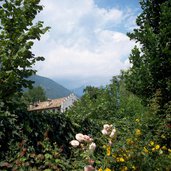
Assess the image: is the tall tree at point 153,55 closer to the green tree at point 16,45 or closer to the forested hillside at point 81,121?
the forested hillside at point 81,121

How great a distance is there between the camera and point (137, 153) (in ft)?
23.3

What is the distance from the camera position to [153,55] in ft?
29.9

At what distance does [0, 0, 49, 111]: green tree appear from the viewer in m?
7.27

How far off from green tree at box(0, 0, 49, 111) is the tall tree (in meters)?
2.75

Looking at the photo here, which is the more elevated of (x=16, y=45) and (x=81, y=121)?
(x=16, y=45)

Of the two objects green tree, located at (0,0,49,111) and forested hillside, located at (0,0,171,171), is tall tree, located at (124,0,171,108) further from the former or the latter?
green tree, located at (0,0,49,111)

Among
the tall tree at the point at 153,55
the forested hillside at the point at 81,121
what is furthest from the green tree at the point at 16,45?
the tall tree at the point at 153,55

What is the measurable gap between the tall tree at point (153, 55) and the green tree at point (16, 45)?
2.75m

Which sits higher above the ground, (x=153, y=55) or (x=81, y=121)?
(x=153, y=55)

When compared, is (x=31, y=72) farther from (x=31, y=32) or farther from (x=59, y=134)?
(x=59, y=134)

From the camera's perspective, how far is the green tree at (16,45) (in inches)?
286

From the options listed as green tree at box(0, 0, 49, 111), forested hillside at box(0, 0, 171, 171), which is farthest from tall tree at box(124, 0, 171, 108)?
green tree at box(0, 0, 49, 111)

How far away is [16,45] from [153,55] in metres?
3.60

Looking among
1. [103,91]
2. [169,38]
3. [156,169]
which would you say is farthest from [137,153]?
[103,91]
